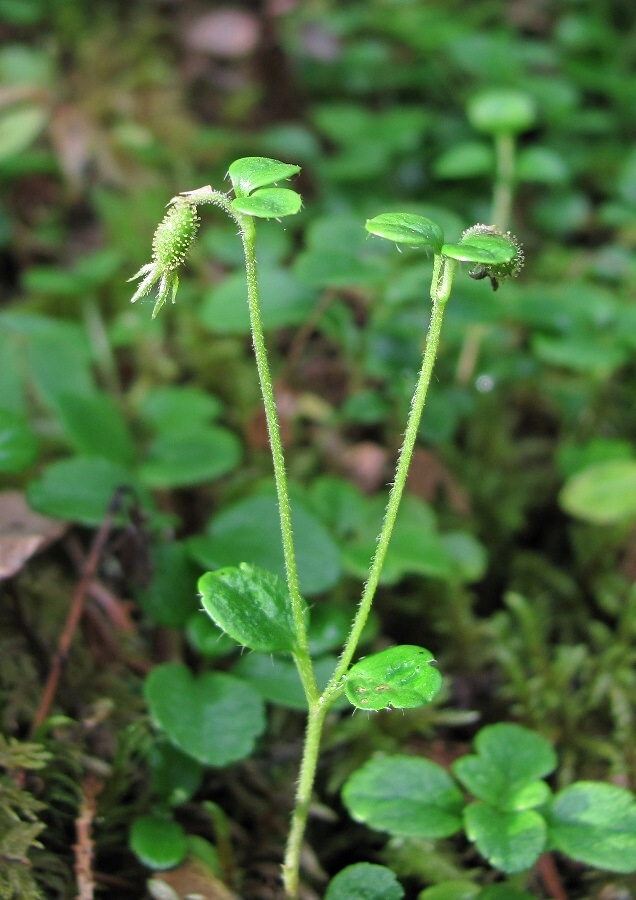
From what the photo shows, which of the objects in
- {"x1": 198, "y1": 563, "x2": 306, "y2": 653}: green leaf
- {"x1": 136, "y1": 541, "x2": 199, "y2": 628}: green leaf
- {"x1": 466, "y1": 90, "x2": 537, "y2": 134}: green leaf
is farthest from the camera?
{"x1": 466, "y1": 90, "x2": 537, "y2": 134}: green leaf

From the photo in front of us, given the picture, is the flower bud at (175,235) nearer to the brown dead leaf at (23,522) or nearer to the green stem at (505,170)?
the brown dead leaf at (23,522)

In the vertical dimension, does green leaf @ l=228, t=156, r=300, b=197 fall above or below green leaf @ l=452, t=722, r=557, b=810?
above

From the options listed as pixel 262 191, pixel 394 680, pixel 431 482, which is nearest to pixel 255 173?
pixel 262 191

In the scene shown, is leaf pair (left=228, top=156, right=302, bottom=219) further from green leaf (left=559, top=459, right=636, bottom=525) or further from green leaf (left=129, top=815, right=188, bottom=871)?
green leaf (left=559, top=459, right=636, bottom=525)

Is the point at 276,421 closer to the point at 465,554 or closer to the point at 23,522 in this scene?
the point at 23,522

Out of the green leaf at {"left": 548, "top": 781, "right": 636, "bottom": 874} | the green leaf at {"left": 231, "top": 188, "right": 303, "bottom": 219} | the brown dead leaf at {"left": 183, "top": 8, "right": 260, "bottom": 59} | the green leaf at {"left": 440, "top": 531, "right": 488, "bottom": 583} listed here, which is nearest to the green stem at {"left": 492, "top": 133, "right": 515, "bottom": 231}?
the green leaf at {"left": 440, "top": 531, "right": 488, "bottom": 583}
